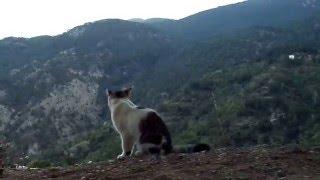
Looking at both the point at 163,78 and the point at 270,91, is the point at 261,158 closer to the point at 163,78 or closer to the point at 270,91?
the point at 270,91

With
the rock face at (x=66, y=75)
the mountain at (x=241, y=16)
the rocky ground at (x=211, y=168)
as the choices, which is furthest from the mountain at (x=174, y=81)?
the rocky ground at (x=211, y=168)

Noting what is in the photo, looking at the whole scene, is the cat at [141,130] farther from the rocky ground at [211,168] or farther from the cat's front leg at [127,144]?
the rocky ground at [211,168]

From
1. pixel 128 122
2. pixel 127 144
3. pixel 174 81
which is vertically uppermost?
pixel 128 122

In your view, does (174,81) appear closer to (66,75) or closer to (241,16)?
(66,75)

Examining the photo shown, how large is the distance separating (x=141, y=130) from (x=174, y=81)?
2586 inches

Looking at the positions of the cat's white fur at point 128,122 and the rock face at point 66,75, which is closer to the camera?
the cat's white fur at point 128,122

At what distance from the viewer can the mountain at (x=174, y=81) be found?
42.2m

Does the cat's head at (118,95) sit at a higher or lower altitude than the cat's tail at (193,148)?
higher

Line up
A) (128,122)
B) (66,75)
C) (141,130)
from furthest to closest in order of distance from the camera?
(66,75)
(128,122)
(141,130)

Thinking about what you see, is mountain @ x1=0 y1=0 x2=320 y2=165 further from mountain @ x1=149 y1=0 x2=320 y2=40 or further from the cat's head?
the cat's head

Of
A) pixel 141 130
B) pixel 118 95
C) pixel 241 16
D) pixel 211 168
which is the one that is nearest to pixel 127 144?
pixel 141 130

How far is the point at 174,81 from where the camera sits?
7644 cm

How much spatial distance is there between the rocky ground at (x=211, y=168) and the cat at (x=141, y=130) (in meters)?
0.48

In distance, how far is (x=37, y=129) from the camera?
7144 centimetres
